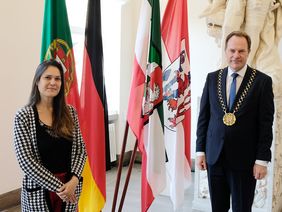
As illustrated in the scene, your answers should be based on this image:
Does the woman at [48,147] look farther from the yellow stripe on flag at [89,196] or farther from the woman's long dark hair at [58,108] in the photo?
the yellow stripe on flag at [89,196]

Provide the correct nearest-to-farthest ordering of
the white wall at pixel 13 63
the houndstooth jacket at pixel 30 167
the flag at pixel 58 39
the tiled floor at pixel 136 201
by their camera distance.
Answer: the houndstooth jacket at pixel 30 167
the flag at pixel 58 39
the white wall at pixel 13 63
the tiled floor at pixel 136 201

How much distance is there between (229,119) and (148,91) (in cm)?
61

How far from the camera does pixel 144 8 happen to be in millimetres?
2264

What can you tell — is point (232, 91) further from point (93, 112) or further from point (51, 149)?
point (51, 149)

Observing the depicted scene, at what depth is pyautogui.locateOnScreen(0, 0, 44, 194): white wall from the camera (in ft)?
10.3

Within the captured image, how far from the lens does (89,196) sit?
88.9 inches

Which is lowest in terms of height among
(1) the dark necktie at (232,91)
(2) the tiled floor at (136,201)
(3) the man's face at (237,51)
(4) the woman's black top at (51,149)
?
(2) the tiled floor at (136,201)

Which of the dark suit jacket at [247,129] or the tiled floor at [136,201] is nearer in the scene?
the dark suit jacket at [247,129]

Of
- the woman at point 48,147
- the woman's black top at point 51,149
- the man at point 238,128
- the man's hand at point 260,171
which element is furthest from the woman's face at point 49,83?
the man's hand at point 260,171

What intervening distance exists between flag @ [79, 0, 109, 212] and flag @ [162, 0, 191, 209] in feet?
1.60

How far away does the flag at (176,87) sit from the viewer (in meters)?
2.44

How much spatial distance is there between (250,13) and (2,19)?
2.20 m

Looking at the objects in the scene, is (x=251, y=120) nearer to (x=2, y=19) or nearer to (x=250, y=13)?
(x=250, y=13)

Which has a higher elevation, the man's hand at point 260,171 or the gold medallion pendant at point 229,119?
the gold medallion pendant at point 229,119
